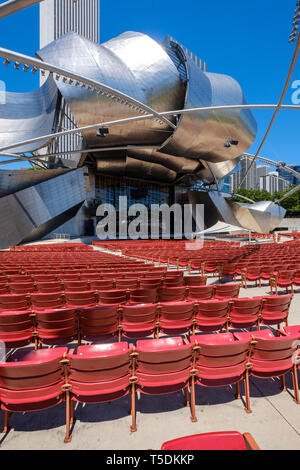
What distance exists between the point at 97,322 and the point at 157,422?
64.5 inches

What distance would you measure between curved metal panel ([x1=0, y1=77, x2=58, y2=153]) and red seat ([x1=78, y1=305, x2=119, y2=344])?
29170 mm

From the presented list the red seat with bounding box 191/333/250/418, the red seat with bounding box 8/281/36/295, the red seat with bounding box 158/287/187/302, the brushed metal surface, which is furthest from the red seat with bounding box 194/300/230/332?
the brushed metal surface

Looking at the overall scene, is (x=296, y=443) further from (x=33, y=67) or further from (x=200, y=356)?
(x=33, y=67)

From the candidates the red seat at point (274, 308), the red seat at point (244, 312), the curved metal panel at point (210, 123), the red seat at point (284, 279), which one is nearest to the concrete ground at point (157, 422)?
the red seat at point (244, 312)

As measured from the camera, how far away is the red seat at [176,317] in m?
3.83

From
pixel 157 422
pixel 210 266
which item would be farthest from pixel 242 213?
pixel 157 422

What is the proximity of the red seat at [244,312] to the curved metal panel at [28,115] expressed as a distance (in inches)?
1182

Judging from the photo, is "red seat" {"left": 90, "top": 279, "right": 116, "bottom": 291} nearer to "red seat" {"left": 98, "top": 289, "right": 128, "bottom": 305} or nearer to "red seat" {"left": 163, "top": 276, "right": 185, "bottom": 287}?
"red seat" {"left": 98, "top": 289, "right": 128, "bottom": 305}

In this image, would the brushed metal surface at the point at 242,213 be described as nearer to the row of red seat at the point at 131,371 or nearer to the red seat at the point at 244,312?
the red seat at the point at 244,312

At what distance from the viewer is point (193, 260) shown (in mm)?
9844

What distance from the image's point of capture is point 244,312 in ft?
13.3

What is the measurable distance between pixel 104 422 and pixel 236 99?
37322 mm

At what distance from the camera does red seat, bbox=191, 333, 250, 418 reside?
250 centimetres

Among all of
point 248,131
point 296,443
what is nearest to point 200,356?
point 296,443
